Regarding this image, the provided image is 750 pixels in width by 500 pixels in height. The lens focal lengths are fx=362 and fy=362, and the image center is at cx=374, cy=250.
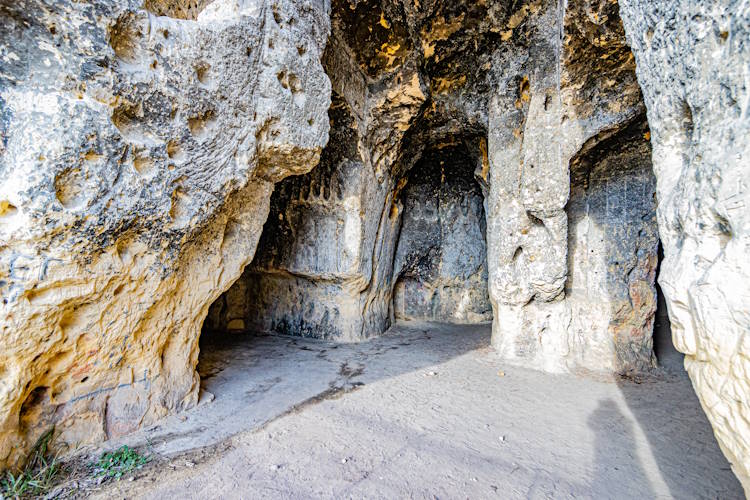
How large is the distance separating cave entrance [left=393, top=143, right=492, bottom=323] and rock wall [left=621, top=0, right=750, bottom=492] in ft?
19.8

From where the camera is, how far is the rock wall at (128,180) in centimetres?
199

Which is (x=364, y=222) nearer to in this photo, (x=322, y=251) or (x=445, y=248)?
(x=322, y=251)

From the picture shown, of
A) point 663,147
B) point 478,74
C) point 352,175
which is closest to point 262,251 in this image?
point 352,175

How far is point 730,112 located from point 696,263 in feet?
2.07

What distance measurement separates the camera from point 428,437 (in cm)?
298

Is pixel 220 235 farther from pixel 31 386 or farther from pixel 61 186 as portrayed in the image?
pixel 31 386

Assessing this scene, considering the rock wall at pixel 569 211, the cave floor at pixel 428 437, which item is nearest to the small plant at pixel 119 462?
the cave floor at pixel 428 437

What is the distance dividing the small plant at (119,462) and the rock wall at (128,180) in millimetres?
249

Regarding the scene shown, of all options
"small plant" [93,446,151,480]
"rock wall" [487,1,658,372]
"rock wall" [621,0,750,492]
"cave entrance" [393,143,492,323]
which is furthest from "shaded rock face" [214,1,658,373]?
"small plant" [93,446,151,480]

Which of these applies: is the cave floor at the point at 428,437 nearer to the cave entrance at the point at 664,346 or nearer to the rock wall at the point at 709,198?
the cave entrance at the point at 664,346

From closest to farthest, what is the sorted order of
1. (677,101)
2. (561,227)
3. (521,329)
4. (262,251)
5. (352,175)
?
(677,101), (561,227), (521,329), (352,175), (262,251)

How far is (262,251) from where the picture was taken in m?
6.39

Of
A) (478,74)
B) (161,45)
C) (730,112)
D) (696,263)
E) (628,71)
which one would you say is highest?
(478,74)

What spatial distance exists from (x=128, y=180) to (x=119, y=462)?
1.91 metres
